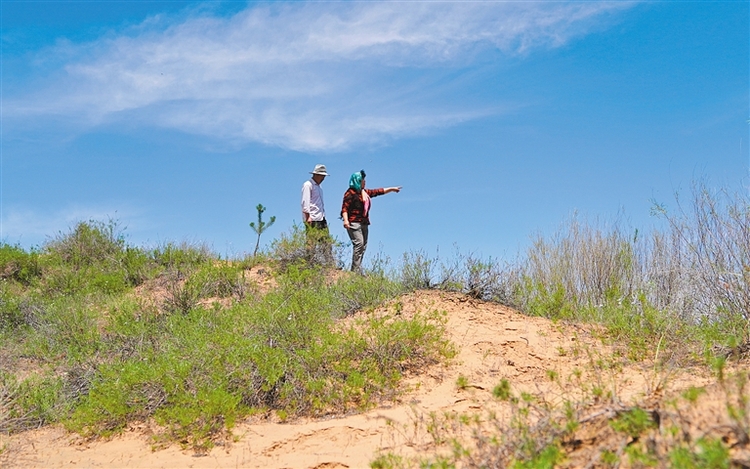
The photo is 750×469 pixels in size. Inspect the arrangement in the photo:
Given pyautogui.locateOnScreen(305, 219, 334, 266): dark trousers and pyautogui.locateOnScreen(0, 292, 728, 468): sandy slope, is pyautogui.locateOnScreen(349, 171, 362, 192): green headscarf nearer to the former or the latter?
pyautogui.locateOnScreen(305, 219, 334, 266): dark trousers

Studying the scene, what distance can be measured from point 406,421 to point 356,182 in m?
7.03

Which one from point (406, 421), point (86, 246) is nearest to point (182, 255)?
point (86, 246)

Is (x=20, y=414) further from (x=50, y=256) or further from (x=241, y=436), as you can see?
(x=50, y=256)

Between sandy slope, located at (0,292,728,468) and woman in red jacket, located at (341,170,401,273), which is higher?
woman in red jacket, located at (341,170,401,273)

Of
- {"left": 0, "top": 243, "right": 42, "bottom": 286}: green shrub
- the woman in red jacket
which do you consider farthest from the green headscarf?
{"left": 0, "top": 243, "right": 42, "bottom": 286}: green shrub

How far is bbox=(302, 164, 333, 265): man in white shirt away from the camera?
12711 millimetres

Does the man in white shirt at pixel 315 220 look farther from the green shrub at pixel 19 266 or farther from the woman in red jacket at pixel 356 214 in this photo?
the green shrub at pixel 19 266

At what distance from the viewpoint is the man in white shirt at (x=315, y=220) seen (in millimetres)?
12711

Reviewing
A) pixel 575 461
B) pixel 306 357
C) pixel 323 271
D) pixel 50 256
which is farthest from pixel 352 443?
pixel 50 256

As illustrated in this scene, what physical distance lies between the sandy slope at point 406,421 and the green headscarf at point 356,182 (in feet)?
14.5

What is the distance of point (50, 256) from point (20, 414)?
852 cm

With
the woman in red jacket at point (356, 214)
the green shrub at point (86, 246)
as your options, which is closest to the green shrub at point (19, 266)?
the green shrub at point (86, 246)

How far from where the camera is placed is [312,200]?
42.2 ft

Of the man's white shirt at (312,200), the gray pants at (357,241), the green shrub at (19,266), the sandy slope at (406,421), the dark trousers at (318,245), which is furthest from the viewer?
the green shrub at (19,266)
